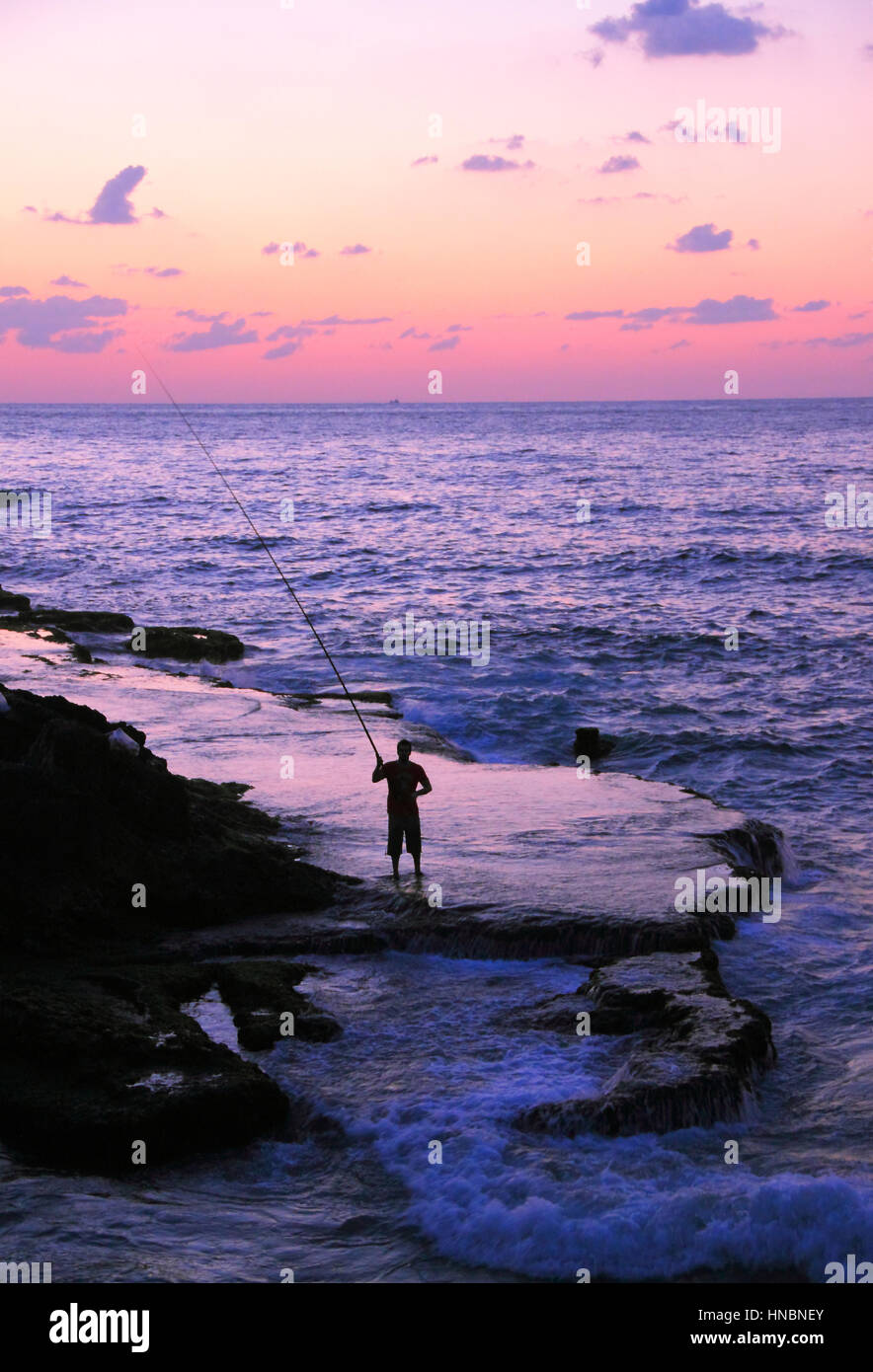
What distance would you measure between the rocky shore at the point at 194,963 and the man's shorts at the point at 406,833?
47 cm

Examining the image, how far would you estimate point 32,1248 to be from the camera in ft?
21.6

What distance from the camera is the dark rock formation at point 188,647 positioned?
2358cm

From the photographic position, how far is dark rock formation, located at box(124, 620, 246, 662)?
23578 mm

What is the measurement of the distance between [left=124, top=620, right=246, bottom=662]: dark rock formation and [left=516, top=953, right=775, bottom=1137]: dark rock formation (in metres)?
15.3

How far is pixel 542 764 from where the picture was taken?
58.4ft

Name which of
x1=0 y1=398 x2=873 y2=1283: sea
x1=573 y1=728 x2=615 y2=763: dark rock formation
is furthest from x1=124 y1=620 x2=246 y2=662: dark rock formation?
x1=573 y1=728 x2=615 y2=763: dark rock formation

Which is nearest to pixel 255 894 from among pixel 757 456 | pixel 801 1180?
pixel 801 1180
